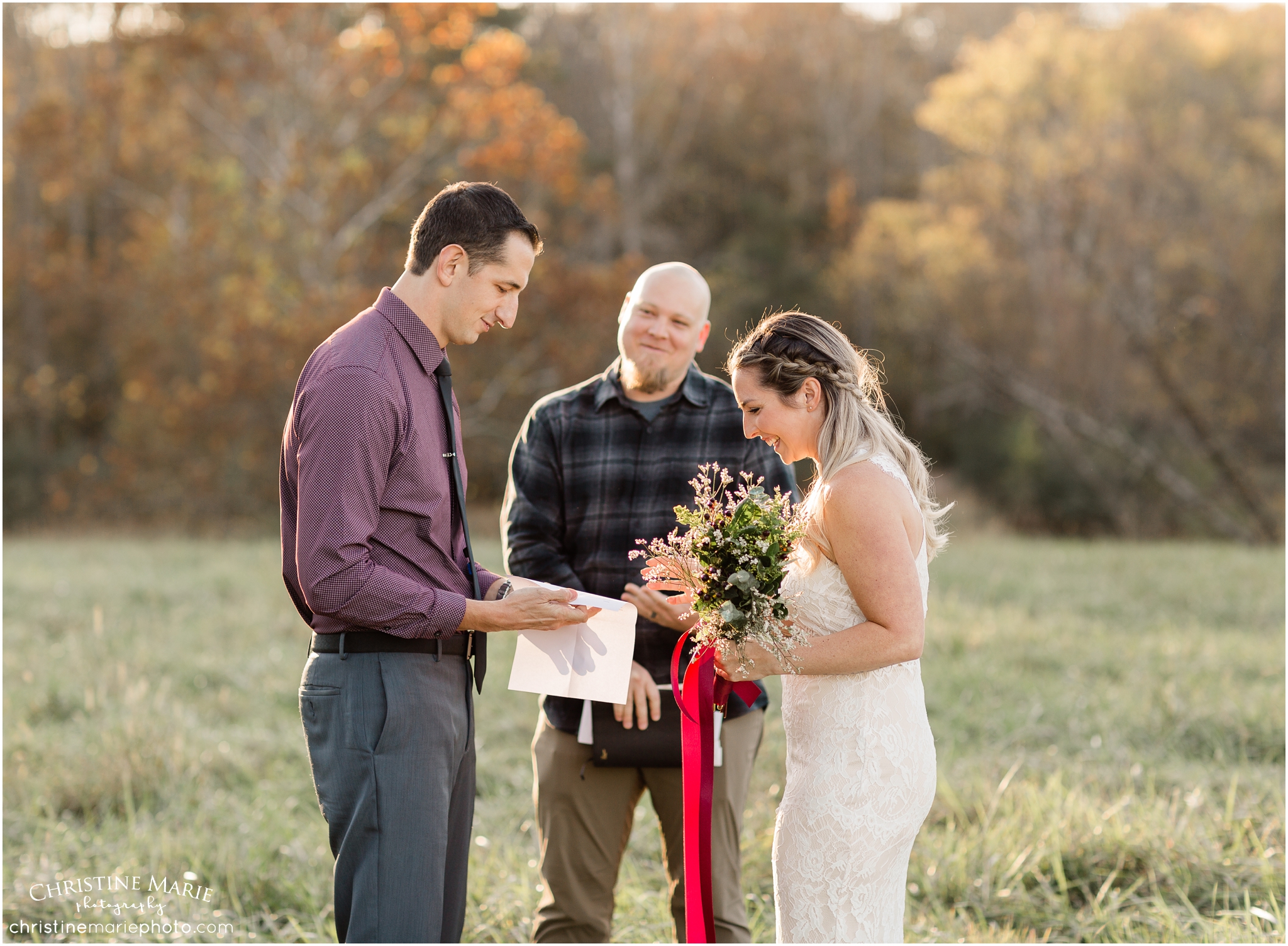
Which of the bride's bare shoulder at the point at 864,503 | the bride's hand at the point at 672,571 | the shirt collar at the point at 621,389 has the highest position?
the shirt collar at the point at 621,389

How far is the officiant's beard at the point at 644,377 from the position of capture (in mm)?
3557

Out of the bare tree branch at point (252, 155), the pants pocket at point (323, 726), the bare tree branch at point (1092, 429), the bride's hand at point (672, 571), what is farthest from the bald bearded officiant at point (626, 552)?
the bare tree branch at point (1092, 429)

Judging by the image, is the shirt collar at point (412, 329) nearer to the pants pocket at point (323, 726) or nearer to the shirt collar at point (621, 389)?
the pants pocket at point (323, 726)

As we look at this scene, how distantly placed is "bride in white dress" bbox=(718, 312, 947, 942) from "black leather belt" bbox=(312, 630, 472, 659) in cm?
74

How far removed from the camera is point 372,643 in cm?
250

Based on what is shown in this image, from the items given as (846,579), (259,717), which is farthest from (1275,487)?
(846,579)

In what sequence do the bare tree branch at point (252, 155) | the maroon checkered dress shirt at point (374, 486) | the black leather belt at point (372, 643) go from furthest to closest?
the bare tree branch at point (252, 155) → the black leather belt at point (372, 643) → the maroon checkered dress shirt at point (374, 486)

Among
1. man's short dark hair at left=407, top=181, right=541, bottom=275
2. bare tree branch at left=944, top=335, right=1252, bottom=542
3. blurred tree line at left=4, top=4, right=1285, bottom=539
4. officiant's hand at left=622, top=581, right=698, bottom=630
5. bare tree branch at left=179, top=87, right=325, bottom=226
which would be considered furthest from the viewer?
bare tree branch at left=179, top=87, right=325, bottom=226

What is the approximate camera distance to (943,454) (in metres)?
23.9

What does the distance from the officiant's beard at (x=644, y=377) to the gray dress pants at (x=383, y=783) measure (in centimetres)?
135

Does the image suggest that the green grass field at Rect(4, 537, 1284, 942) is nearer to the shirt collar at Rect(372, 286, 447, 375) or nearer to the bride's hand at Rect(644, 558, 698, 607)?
the bride's hand at Rect(644, 558, 698, 607)

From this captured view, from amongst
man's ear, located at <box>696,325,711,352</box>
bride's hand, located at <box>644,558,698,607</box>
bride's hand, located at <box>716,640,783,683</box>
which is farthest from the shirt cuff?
→ man's ear, located at <box>696,325,711,352</box>

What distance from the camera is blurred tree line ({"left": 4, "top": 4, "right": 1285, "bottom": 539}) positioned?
19.0m

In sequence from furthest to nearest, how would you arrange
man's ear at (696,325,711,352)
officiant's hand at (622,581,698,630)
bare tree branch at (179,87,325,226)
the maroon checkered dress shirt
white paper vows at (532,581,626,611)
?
bare tree branch at (179,87,325,226) → man's ear at (696,325,711,352) → officiant's hand at (622,581,698,630) → white paper vows at (532,581,626,611) → the maroon checkered dress shirt
